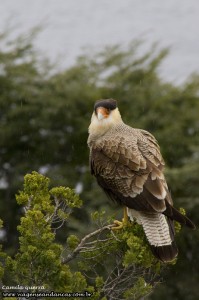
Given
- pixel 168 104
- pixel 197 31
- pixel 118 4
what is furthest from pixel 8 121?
pixel 118 4

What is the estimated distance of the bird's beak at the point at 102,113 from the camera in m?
5.27

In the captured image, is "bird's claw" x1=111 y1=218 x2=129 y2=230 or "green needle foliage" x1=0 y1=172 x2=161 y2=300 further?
"bird's claw" x1=111 y1=218 x2=129 y2=230

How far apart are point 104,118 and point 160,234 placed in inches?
45.2

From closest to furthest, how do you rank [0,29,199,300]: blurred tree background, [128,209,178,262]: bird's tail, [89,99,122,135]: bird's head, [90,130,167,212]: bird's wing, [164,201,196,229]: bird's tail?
[128,209,178,262]: bird's tail
[164,201,196,229]: bird's tail
[90,130,167,212]: bird's wing
[89,99,122,135]: bird's head
[0,29,199,300]: blurred tree background

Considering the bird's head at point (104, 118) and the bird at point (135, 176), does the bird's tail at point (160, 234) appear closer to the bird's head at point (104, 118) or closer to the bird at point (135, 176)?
the bird at point (135, 176)

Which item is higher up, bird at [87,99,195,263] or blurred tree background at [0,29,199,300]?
bird at [87,99,195,263]

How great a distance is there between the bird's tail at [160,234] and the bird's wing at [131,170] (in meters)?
0.07

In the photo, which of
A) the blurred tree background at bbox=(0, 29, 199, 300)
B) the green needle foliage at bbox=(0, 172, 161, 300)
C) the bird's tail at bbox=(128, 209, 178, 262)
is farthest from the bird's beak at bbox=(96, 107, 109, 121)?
the blurred tree background at bbox=(0, 29, 199, 300)

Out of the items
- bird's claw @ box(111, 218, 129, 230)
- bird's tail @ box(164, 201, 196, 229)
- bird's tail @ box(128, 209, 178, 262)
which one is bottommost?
bird's claw @ box(111, 218, 129, 230)

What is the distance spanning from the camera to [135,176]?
4.86 m

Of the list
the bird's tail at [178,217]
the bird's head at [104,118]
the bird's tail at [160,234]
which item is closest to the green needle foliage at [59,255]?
the bird's tail at [160,234]

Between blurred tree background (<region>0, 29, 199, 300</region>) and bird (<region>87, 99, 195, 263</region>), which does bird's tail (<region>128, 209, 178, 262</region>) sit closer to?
bird (<region>87, 99, 195, 263</region>)

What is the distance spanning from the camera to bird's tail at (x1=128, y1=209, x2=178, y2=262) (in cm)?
437

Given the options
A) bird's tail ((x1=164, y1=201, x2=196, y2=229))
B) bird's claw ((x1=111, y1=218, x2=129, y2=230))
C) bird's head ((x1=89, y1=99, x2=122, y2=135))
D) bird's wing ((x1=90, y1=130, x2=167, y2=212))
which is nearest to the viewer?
bird's tail ((x1=164, y1=201, x2=196, y2=229))
